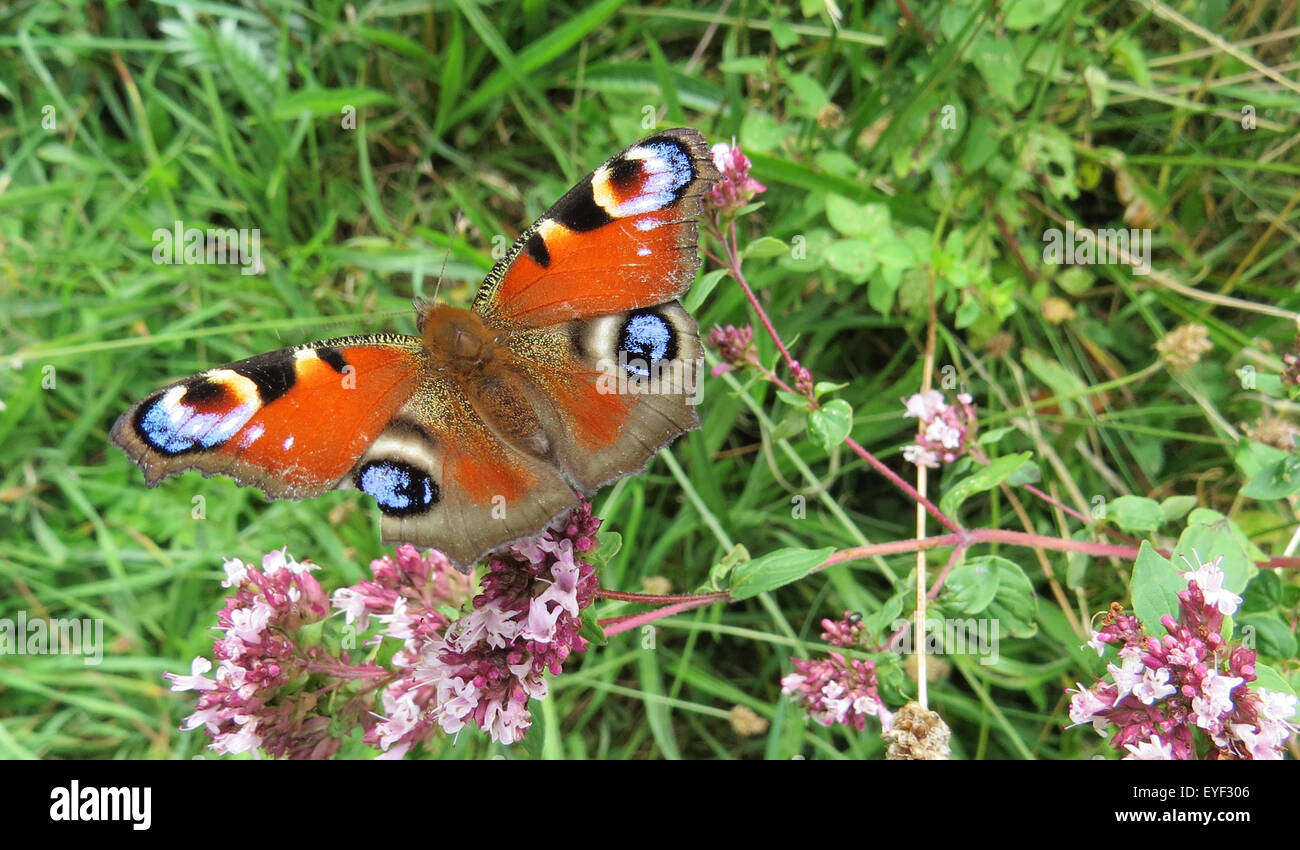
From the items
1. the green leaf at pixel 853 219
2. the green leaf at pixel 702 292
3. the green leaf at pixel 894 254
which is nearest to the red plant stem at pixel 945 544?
the green leaf at pixel 702 292

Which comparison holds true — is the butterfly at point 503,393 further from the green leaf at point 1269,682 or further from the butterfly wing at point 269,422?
the green leaf at point 1269,682

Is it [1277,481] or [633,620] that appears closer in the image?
[633,620]

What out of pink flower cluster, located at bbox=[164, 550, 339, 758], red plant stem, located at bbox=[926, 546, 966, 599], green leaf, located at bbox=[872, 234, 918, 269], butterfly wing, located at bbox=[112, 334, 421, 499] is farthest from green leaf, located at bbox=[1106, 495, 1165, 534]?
pink flower cluster, located at bbox=[164, 550, 339, 758]

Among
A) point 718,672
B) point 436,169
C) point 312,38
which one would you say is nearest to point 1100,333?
point 718,672

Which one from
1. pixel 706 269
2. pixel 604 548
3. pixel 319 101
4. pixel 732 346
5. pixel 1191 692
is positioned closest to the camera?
pixel 1191 692

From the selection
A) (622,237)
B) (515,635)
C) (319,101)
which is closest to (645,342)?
(622,237)

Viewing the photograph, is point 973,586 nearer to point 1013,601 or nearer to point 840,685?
point 1013,601

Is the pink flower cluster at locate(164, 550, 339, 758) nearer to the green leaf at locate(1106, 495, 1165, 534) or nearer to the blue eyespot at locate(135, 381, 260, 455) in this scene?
the blue eyespot at locate(135, 381, 260, 455)
